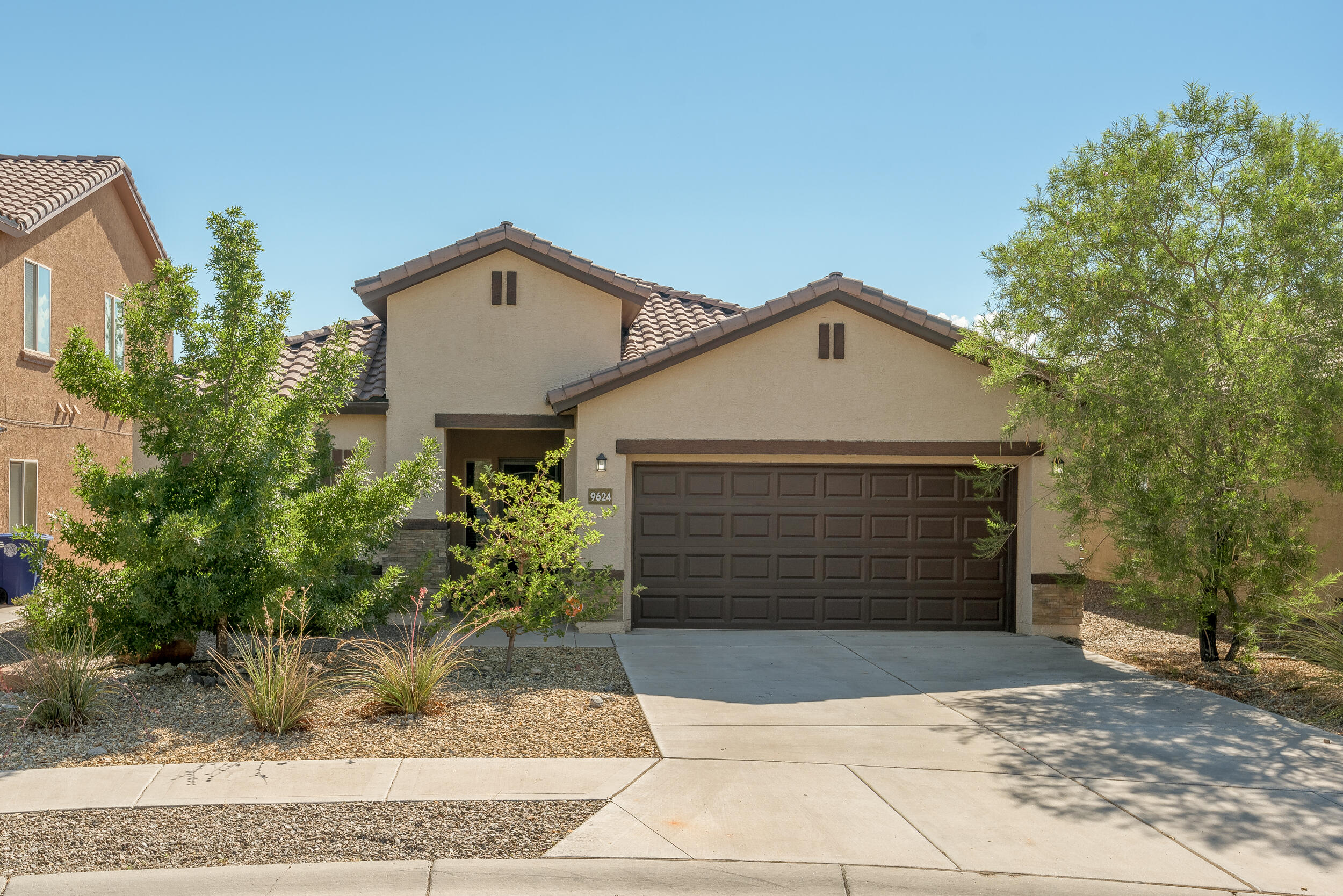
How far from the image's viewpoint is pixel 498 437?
16.2 m

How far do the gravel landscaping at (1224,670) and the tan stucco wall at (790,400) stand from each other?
1501 mm

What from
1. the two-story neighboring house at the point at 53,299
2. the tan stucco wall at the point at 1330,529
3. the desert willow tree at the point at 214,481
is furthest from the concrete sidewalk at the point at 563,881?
the two-story neighboring house at the point at 53,299

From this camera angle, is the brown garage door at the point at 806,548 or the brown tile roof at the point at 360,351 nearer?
the brown garage door at the point at 806,548

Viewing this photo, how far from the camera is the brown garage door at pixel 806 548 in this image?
13250mm

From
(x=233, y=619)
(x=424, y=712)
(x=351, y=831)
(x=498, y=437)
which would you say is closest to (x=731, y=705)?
(x=424, y=712)

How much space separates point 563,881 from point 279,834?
1.65m

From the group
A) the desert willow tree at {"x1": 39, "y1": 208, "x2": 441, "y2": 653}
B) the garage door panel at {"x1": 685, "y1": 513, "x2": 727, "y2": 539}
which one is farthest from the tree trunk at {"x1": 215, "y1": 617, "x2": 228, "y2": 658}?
the garage door panel at {"x1": 685, "y1": 513, "x2": 727, "y2": 539}

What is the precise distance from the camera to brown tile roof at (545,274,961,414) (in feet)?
41.2

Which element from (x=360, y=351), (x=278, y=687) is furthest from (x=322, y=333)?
(x=278, y=687)

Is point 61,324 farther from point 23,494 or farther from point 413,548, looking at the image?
point 413,548

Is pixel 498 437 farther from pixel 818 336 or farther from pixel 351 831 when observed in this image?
pixel 351 831

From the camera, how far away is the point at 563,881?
16.2 feet

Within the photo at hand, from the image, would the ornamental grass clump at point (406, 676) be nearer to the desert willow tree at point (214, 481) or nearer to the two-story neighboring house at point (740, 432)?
the desert willow tree at point (214, 481)

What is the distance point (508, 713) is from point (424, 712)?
0.65 meters
